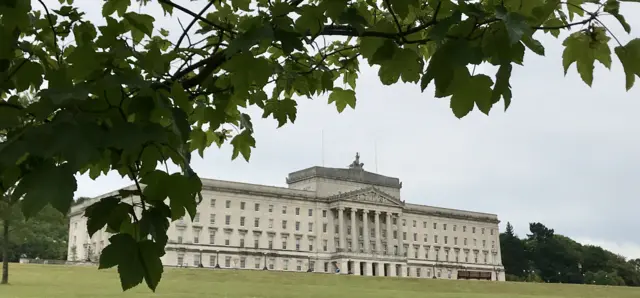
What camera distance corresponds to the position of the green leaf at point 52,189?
1.23m

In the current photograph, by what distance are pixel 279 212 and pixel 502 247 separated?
44132 millimetres

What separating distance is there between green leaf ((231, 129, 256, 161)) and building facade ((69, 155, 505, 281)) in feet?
228

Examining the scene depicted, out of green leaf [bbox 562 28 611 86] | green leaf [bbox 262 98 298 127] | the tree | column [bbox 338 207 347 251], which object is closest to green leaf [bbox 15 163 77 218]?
the tree

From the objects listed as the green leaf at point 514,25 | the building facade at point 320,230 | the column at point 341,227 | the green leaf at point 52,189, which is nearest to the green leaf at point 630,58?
the green leaf at point 514,25

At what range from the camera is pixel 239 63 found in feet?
6.03

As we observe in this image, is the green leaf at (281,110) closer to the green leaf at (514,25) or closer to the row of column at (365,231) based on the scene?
the green leaf at (514,25)

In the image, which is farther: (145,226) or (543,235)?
(543,235)

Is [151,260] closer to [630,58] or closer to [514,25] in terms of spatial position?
[514,25]

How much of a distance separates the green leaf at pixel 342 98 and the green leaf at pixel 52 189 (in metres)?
1.95

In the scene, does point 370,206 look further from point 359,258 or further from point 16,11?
point 16,11

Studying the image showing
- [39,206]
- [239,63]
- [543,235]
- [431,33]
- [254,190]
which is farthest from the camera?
[543,235]

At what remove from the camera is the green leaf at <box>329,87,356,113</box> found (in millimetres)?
3082

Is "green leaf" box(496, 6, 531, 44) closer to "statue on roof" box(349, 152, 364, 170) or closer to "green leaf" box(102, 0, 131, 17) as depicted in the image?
"green leaf" box(102, 0, 131, 17)

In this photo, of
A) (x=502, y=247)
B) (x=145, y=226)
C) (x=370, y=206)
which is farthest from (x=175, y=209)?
(x=502, y=247)
